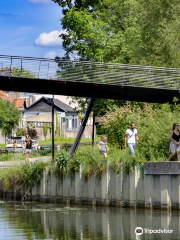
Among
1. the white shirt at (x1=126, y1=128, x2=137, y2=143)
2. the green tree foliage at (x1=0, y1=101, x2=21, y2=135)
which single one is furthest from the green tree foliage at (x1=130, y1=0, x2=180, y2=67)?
the green tree foliage at (x1=0, y1=101, x2=21, y2=135)

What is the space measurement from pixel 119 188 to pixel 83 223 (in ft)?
9.45

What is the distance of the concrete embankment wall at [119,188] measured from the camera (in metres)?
16.0

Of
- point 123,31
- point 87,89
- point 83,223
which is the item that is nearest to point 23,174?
point 87,89

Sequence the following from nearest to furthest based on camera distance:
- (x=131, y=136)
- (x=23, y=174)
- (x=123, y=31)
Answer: (x=131, y=136) < (x=23, y=174) < (x=123, y=31)

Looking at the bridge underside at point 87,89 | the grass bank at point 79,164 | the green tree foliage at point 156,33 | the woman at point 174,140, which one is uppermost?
the green tree foliage at point 156,33

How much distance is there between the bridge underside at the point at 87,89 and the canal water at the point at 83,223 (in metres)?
7.11

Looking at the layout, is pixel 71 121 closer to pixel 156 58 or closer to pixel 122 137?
pixel 156 58

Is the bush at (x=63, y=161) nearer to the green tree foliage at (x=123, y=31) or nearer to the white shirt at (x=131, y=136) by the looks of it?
the white shirt at (x=131, y=136)

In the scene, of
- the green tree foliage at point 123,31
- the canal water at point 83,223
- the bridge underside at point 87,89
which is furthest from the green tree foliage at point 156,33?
the canal water at point 83,223

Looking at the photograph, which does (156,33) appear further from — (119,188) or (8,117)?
(8,117)

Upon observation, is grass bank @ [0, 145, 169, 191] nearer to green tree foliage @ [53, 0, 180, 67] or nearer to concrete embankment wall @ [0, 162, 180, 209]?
concrete embankment wall @ [0, 162, 180, 209]

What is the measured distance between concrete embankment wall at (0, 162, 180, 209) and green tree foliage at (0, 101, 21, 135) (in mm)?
40273

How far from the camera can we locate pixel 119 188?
17266mm

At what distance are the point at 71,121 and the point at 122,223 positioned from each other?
7038cm
